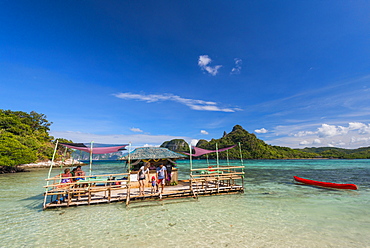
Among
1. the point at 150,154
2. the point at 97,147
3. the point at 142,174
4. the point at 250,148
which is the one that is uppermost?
the point at 250,148

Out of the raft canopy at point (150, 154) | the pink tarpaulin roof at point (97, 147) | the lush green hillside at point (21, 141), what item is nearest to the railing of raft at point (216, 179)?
the raft canopy at point (150, 154)

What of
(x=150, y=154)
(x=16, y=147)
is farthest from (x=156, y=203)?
(x=16, y=147)

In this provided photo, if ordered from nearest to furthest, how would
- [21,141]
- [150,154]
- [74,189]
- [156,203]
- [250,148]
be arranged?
[74,189] < [156,203] < [150,154] < [21,141] < [250,148]

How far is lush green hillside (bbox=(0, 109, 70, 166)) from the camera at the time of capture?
2992 cm

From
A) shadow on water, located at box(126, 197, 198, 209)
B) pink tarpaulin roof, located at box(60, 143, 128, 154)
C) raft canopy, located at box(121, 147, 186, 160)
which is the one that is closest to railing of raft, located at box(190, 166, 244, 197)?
shadow on water, located at box(126, 197, 198, 209)

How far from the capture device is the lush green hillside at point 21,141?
29925mm

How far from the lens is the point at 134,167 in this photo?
14.2 meters

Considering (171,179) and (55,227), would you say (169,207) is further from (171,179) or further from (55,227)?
(55,227)

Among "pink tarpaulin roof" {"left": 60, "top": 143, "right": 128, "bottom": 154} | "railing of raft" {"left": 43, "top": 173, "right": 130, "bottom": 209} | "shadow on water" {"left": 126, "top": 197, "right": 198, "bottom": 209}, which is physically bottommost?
"shadow on water" {"left": 126, "top": 197, "right": 198, "bottom": 209}

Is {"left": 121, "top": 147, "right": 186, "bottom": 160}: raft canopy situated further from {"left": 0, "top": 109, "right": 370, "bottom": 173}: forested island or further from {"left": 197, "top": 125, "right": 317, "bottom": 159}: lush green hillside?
{"left": 197, "top": 125, "right": 317, "bottom": 159}: lush green hillside

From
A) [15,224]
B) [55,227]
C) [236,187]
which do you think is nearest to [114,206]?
[55,227]

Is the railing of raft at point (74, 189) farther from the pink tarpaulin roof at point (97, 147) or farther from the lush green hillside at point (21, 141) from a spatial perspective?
the lush green hillside at point (21, 141)

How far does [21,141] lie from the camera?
36844mm

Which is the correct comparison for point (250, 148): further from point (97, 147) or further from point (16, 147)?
point (97, 147)
